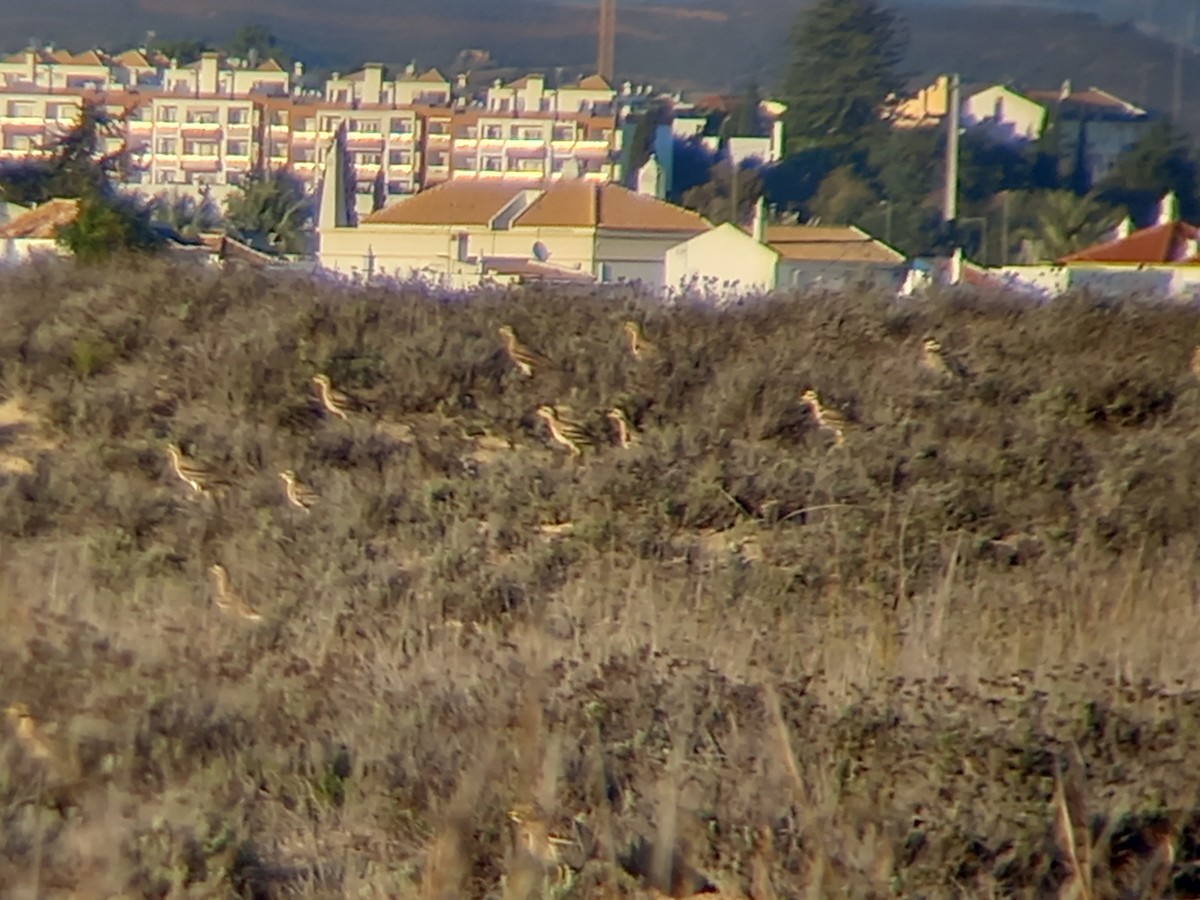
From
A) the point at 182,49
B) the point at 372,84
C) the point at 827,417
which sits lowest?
the point at 827,417

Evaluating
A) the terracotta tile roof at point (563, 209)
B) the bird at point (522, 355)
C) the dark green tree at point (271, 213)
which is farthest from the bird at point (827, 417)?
the dark green tree at point (271, 213)

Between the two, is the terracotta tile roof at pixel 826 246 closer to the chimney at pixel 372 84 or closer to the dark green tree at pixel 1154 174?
the dark green tree at pixel 1154 174

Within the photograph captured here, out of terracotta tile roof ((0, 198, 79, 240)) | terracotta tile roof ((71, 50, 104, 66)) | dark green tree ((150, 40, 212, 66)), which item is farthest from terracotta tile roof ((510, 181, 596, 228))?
dark green tree ((150, 40, 212, 66))

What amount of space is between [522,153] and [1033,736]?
63302 millimetres

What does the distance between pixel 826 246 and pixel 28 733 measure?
2941cm

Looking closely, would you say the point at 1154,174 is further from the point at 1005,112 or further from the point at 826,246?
the point at 826,246

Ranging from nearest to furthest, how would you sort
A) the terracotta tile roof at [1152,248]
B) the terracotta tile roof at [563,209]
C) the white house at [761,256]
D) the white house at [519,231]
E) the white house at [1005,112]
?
the terracotta tile roof at [1152,248]
the white house at [761,256]
the white house at [519,231]
the terracotta tile roof at [563,209]
the white house at [1005,112]

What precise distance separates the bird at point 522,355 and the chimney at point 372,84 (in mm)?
57735

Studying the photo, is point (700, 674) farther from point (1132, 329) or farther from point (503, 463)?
point (1132, 329)

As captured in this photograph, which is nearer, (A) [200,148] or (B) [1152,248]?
(B) [1152,248]

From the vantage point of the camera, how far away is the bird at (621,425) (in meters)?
11.7

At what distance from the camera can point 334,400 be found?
12.4 m

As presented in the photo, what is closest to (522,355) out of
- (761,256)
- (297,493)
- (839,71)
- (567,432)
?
(567,432)

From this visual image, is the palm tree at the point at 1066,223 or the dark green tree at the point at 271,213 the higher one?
the palm tree at the point at 1066,223
